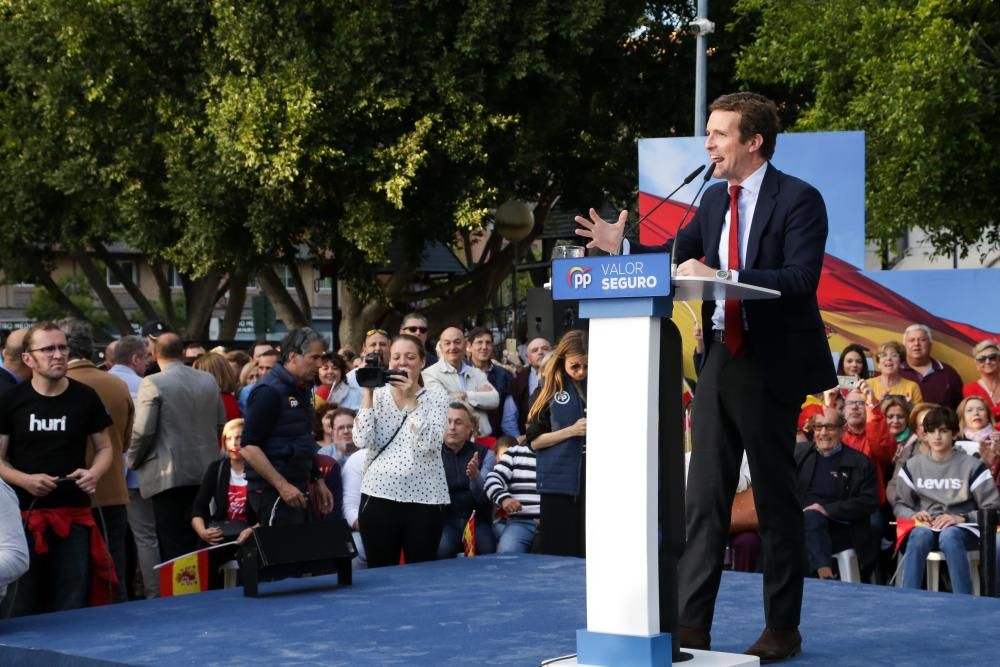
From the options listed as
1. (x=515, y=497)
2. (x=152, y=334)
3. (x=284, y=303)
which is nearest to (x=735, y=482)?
(x=515, y=497)

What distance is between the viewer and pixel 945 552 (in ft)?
29.9

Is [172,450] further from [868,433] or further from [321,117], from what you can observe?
[321,117]

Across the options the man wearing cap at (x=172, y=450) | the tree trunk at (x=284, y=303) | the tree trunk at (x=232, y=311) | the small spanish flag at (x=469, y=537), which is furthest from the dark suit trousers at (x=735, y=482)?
the tree trunk at (x=232, y=311)

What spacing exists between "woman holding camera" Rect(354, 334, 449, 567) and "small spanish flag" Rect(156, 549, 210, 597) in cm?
97

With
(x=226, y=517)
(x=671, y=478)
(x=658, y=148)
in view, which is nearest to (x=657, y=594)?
(x=671, y=478)

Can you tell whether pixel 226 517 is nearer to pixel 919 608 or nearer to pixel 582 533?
pixel 582 533

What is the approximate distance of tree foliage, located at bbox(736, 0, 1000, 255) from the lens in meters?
20.4

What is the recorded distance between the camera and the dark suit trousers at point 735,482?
5.30 m

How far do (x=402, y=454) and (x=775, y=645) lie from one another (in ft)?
11.1

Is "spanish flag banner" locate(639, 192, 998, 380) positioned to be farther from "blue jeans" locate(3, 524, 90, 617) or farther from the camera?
"blue jeans" locate(3, 524, 90, 617)

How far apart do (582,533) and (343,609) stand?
8.51ft

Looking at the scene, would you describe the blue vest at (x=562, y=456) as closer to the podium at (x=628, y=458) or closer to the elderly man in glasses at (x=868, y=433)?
the elderly man in glasses at (x=868, y=433)

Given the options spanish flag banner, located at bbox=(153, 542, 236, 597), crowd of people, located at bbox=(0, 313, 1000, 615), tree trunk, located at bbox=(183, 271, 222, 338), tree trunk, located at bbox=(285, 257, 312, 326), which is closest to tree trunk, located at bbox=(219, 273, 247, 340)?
tree trunk, located at bbox=(183, 271, 222, 338)

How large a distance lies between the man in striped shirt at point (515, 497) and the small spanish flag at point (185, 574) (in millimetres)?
1942
